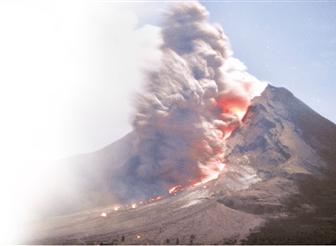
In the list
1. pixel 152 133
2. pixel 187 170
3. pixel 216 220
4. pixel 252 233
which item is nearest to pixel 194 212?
pixel 216 220

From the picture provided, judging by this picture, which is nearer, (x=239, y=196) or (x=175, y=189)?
(x=239, y=196)

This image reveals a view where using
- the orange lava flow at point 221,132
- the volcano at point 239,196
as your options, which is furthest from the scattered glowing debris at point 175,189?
the volcano at point 239,196

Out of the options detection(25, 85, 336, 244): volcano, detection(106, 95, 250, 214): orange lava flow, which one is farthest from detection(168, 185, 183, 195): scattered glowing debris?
detection(25, 85, 336, 244): volcano

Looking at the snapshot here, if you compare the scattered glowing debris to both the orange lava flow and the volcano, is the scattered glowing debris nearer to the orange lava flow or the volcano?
the orange lava flow

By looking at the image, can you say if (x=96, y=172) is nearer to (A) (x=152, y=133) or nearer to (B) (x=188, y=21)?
(A) (x=152, y=133)

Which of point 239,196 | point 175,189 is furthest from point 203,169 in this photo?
point 239,196

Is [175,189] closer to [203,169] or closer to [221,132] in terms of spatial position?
[203,169]
